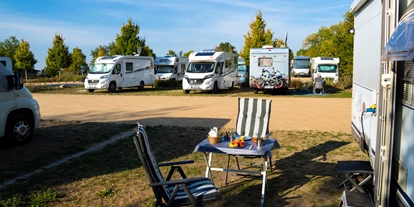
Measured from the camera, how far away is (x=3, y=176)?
5.28 metres

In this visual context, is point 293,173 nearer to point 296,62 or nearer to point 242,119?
point 242,119

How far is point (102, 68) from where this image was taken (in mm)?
22000

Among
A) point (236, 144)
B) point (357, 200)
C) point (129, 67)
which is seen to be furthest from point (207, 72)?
point (357, 200)

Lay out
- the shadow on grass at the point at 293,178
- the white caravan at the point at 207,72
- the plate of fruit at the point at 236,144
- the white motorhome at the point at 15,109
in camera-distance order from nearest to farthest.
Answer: the shadow on grass at the point at 293,178
the plate of fruit at the point at 236,144
the white motorhome at the point at 15,109
the white caravan at the point at 207,72

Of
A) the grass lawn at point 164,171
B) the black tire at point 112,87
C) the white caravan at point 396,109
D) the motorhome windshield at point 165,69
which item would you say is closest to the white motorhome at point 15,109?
the grass lawn at point 164,171

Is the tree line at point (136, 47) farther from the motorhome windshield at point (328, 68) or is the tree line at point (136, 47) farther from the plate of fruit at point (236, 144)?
the plate of fruit at point (236, 144)

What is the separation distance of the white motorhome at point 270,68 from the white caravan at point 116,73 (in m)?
8.12

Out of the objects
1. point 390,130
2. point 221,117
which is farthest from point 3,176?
point 221,117

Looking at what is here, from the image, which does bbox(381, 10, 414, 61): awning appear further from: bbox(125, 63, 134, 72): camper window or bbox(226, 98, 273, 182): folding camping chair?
bbox(125, 63, 134, 72): camper window

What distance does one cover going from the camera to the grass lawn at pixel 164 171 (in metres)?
4.48

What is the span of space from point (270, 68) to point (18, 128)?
1378 cm

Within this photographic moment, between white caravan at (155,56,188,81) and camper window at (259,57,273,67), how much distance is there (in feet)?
36.2

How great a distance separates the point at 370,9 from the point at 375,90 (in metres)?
1.08

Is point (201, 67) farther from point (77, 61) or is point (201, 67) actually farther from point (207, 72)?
point (77, 61)
